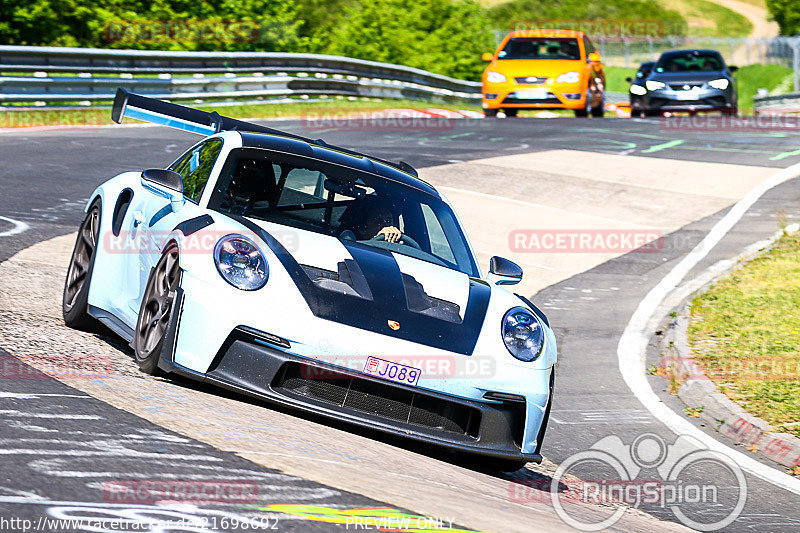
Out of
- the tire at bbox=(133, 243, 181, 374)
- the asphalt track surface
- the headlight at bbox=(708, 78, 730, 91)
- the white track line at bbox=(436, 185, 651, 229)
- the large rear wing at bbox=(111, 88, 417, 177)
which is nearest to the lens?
the asphalt track surface

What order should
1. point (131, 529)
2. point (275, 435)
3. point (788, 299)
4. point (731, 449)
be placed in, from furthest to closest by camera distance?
1. point (788, 299)
2. point (731, 449)
3. point (275, 435)
4. point (131, 529)

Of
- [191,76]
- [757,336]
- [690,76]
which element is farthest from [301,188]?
[690,76]

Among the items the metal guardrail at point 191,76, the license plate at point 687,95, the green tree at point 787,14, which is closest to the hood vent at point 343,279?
the metal guardrail at point 191,76

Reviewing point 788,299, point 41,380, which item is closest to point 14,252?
point 41,380

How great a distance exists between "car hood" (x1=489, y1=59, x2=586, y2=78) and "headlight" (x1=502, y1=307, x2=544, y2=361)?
61.6 ft

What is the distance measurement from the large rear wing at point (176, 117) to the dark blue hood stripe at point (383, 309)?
5.60 ft

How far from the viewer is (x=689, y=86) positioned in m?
25.4

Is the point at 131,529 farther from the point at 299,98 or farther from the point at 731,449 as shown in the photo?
the point at 299,98

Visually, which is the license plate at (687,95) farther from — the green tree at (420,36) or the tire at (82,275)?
the green tree at (420,36)

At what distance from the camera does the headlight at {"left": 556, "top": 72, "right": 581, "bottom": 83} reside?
24.3 meters

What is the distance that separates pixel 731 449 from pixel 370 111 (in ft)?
63.5

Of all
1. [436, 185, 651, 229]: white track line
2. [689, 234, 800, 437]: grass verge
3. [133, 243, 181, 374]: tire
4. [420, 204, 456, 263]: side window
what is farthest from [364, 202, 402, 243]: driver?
[436, 185, 651, 229]: white track line

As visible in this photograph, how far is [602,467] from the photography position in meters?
6.66

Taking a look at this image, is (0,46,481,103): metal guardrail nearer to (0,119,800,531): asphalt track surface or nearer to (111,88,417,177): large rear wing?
(0,119,800,531): asphalt track surface
